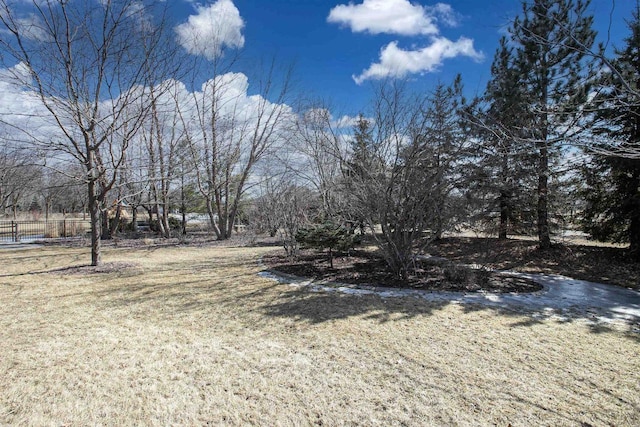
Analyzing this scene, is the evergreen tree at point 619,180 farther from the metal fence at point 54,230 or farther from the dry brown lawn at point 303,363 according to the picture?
the metal fence at point 54,230

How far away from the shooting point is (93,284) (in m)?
5.85

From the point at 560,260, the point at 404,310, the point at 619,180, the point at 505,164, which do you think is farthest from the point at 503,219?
the point at 404,310

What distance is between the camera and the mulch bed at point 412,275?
5693 millimetres

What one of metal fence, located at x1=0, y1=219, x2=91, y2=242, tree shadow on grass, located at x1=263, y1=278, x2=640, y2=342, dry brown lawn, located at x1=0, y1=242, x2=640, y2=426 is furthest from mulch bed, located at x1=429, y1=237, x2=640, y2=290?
metal fence, located at x1=0, y1=219, x2=91, y2=242

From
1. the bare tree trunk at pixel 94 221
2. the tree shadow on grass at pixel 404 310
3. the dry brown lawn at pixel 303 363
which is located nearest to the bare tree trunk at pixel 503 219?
the tree shadow on grass at pixel 404 310

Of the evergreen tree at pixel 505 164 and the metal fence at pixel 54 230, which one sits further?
the metal fence at pixel 54 230

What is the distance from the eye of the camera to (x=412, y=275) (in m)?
6.45

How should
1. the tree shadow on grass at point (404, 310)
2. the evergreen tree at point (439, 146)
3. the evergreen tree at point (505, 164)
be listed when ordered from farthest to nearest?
the evergreen tree at point (505, 164) → the evergreen tree at point (439, 146) → the tree shadow on grass at point (404, 310)

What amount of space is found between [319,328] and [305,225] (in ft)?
20.0

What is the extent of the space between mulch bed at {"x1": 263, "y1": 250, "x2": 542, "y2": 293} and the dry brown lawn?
1.11m

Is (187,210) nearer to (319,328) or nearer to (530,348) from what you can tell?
(319,328)

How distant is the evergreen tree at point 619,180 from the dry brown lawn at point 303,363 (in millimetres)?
6286

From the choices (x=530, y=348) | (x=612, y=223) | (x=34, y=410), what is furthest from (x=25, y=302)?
(x=612, y=223)

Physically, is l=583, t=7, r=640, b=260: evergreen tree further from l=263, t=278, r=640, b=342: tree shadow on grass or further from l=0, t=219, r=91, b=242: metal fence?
l=0, t=219, r=91, b=242: metal fence
